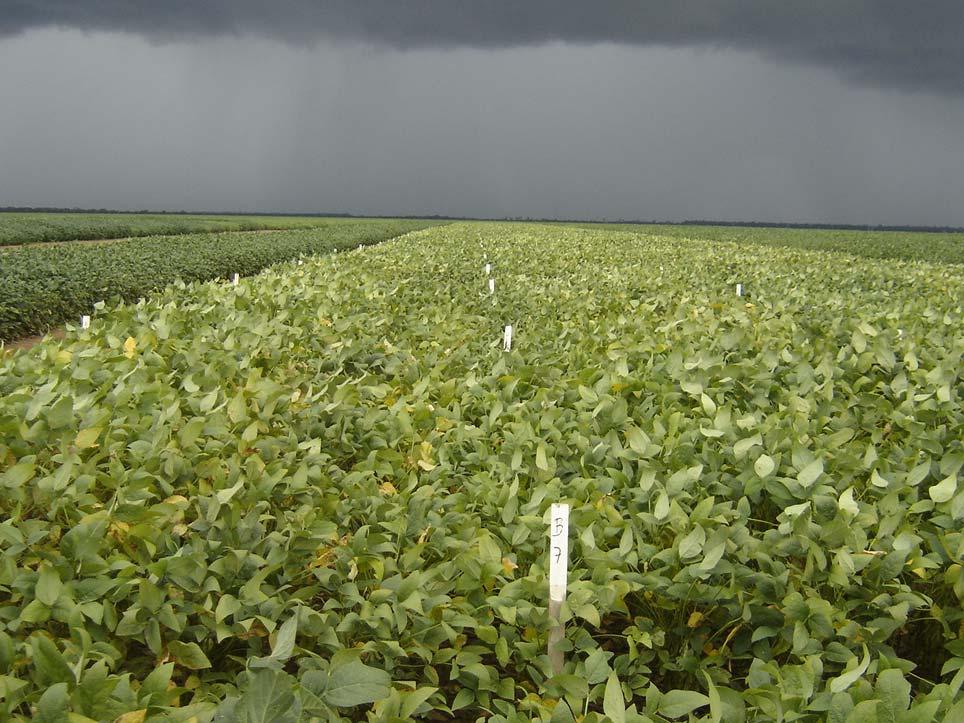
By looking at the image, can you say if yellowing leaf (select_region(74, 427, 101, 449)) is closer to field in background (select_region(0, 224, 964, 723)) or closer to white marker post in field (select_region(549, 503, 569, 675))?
field in background (select_region(0, 224, 964, 723))

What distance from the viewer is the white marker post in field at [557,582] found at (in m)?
2.26

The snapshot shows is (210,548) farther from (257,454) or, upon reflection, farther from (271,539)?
(257,454)

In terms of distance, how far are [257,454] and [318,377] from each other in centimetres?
161

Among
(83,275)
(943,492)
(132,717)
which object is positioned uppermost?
(943,492)

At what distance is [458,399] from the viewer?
4.57 meters

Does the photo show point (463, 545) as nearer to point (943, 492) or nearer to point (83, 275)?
point (943, 492)

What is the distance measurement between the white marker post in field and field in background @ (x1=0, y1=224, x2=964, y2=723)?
0.05 m

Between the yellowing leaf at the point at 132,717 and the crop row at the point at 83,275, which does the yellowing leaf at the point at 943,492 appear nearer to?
the yellowing leaf at the point at 132,717

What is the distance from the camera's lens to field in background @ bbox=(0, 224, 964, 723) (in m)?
1.87

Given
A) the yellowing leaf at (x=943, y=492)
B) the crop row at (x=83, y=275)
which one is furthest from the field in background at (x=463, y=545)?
the crop row at (x=83, y=275)

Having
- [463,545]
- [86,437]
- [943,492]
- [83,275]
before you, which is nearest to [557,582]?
[463,545]

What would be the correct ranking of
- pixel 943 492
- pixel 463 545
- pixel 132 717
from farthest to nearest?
pixel 943 492 < pixel 463 545 < pixel 132 717

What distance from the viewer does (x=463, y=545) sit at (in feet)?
8.30

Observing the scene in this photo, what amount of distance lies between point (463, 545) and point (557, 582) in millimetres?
401
